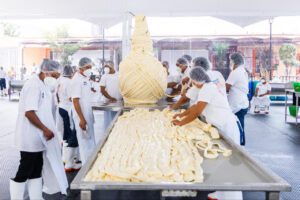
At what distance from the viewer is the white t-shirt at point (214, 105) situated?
2.59m

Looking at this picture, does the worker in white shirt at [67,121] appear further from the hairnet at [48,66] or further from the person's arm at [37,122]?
the person's arm at [37,122]

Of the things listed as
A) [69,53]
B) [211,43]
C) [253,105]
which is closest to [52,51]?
[69,53]

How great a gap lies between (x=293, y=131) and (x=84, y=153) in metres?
4.35

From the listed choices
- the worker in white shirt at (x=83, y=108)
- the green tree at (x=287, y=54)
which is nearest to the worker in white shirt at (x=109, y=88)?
the worker in white shirt at (x=83, y=108)

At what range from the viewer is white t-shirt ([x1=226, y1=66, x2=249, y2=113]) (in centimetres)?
380

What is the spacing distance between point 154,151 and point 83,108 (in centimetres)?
198

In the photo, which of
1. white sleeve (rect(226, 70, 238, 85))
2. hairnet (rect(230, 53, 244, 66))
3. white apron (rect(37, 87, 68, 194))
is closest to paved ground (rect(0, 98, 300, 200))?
white apron (rect(37, 87, 68, 194))

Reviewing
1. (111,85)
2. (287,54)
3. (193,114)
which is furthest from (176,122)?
(287,54)

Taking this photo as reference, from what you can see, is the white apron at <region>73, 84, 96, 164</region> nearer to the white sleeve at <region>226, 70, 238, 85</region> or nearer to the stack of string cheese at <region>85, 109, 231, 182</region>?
the stack of string cheese at <region>85, 109, 231, 182</region>

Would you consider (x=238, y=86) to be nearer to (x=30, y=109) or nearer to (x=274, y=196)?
(x=30, y=109)

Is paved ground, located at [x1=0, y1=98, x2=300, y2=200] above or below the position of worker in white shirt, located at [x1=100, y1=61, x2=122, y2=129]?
below

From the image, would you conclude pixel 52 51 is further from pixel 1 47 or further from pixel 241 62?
pixel 241 62

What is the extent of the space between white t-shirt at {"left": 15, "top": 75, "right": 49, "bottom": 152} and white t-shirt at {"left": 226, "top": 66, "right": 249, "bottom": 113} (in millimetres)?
2097

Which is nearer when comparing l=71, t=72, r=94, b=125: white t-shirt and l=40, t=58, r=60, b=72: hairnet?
l=40, t=58, r=60, b=72: hairnet
